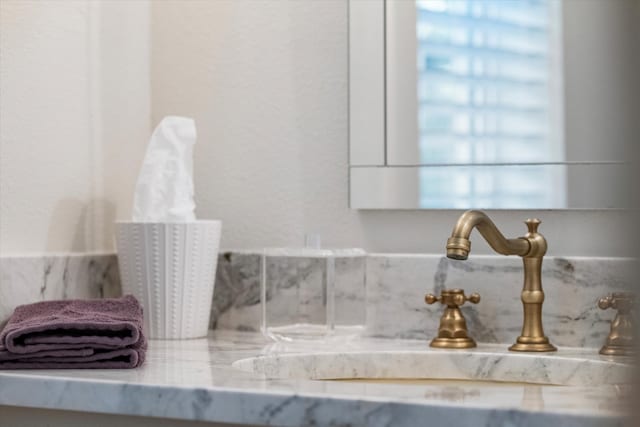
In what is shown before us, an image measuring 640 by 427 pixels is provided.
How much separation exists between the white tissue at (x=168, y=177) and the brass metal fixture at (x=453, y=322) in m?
0.41

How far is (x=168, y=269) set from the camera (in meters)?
1.33

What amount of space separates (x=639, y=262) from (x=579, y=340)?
1.16 metres

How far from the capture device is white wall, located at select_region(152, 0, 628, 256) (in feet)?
4.63

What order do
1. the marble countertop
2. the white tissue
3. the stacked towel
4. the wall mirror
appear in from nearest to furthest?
the marble countertop → the stacked towel → the wall mirror → the white tissue

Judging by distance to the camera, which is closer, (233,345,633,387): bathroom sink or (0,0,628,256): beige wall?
(233,345,633,387): bathroom sink

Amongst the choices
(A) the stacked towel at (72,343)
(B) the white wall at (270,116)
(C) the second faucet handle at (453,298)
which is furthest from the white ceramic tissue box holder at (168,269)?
(C) the second faucet handle at (453,298)

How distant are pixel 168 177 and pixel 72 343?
410 mm

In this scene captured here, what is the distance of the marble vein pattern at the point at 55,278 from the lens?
48.3 inches

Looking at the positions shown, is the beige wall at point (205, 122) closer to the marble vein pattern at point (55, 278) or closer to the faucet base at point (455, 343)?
the marble vein pattern at point (55, 278)

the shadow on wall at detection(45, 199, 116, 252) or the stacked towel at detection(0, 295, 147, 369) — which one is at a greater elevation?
the shadow on wall at detection(45, 199, 116, 252)

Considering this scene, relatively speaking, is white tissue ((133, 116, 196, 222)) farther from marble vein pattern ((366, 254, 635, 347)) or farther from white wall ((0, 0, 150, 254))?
marble vein pattern ((366, 254, 635, 347))

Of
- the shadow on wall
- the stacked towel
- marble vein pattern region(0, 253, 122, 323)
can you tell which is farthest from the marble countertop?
the shadow on wall

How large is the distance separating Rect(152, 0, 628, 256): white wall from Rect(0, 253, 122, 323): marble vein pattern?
201 mm

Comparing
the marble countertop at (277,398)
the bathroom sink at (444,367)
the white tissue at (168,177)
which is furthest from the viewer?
the white tissue at (168,177)
